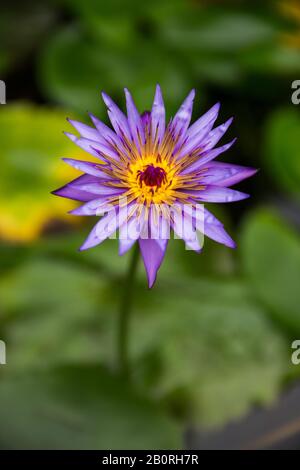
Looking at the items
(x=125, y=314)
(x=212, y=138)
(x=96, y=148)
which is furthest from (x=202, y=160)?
(x=125, y=314)

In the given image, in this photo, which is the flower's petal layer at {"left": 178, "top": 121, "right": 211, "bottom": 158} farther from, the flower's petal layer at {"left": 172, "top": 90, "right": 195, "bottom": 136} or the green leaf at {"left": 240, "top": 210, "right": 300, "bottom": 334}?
the green leaf at {"left": 240, "top": 210, "right": 300, "bottom": 334}

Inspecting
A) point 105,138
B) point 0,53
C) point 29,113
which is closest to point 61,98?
point 29,113

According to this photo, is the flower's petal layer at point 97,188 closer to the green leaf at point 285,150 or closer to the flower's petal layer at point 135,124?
the flower's petal layer at point 135,124

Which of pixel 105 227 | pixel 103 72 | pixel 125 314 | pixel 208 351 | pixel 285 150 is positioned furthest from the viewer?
pixel 103 72

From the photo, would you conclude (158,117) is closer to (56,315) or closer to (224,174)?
(224,174)

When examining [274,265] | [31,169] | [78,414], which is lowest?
[78,414]

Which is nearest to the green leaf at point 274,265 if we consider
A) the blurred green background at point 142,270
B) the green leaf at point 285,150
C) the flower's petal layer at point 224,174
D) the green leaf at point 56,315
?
the blurred green background at point 142,270
